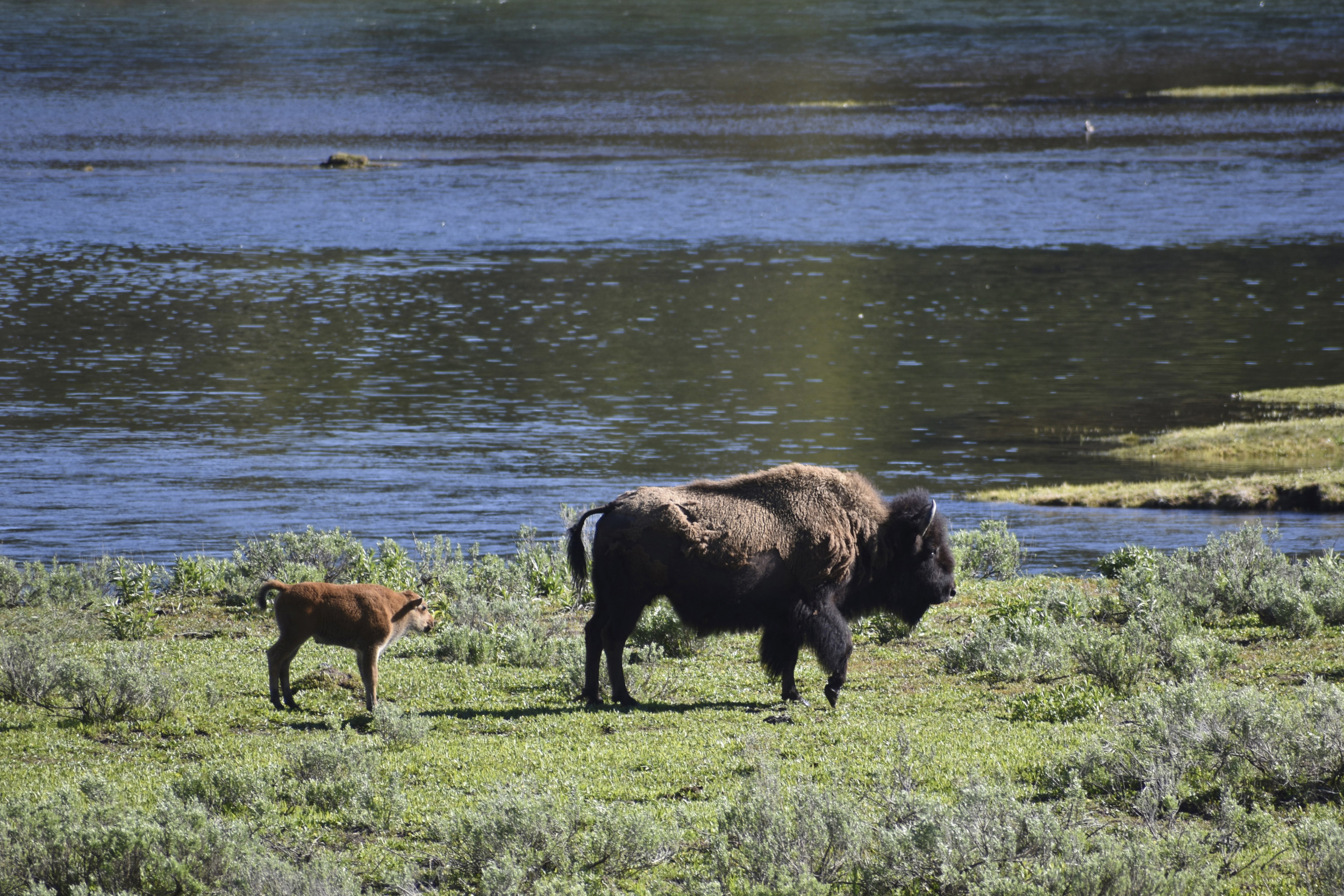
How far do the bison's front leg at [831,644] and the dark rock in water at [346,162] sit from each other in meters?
96.0

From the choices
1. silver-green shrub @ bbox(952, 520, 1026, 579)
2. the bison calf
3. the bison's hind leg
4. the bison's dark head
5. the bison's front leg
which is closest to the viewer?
the bison calf

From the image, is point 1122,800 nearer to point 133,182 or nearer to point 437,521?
point 437,521

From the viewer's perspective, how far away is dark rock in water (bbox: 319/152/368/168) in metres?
101

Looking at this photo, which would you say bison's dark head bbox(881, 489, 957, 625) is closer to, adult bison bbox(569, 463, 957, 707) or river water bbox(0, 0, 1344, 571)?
adult bison bbox(569, 463, 957, 707)

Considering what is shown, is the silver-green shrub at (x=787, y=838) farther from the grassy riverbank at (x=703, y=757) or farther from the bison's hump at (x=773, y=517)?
the bison's hump at (x=773, y=517)

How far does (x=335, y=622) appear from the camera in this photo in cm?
986

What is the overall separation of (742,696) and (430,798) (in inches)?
133

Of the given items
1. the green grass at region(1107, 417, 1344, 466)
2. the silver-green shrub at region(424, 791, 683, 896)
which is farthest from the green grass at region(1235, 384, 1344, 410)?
the silver-green shrub at region(424, 791, 683, 896)

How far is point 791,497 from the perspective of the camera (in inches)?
423

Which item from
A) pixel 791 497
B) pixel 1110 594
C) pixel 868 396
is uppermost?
pixel 791 497

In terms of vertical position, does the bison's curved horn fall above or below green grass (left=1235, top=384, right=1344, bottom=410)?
above

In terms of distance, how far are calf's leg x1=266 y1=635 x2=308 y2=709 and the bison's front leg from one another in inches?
147

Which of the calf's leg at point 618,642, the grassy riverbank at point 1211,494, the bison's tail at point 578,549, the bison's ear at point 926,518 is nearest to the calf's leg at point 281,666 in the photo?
the bison's tail at point 578,549

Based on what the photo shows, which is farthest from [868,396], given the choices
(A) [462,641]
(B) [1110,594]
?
(A) [462,641]
